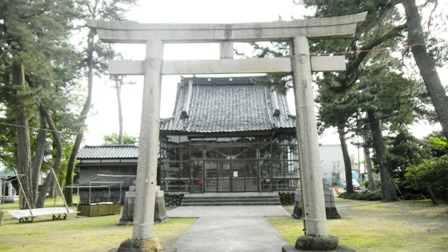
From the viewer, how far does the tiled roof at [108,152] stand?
77.9 ft

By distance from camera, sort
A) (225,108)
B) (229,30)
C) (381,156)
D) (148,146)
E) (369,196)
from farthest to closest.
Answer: (225,108), (369,196), (381,156), (229,30), (148,146)

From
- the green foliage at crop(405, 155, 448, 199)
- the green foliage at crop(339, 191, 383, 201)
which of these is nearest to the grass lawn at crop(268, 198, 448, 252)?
the green foliage at crop(405, 155, 448, 199)

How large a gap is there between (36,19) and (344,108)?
15911 millimetres

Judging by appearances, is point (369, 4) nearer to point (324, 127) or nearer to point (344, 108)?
point (344, 108)

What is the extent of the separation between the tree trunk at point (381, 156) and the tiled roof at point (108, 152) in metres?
15.8

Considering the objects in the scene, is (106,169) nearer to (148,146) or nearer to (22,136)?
(22,136)

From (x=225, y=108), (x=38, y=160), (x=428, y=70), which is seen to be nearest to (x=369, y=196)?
(x=225, y=108)

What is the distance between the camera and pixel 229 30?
247 inches

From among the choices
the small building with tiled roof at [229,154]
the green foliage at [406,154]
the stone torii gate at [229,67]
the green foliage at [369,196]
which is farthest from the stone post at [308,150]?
the green foliage at [369,196]

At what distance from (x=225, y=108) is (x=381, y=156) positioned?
10.1m

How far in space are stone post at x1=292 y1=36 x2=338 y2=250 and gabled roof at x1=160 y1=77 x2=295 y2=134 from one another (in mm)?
12806

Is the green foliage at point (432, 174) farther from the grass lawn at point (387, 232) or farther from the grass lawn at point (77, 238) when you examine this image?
the grass lawn at point (77, 238)

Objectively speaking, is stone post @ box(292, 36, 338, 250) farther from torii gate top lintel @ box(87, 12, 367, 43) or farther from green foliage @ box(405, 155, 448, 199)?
green foliage @ box(405, 155, 448, 199)

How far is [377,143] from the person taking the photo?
19.3 meters
